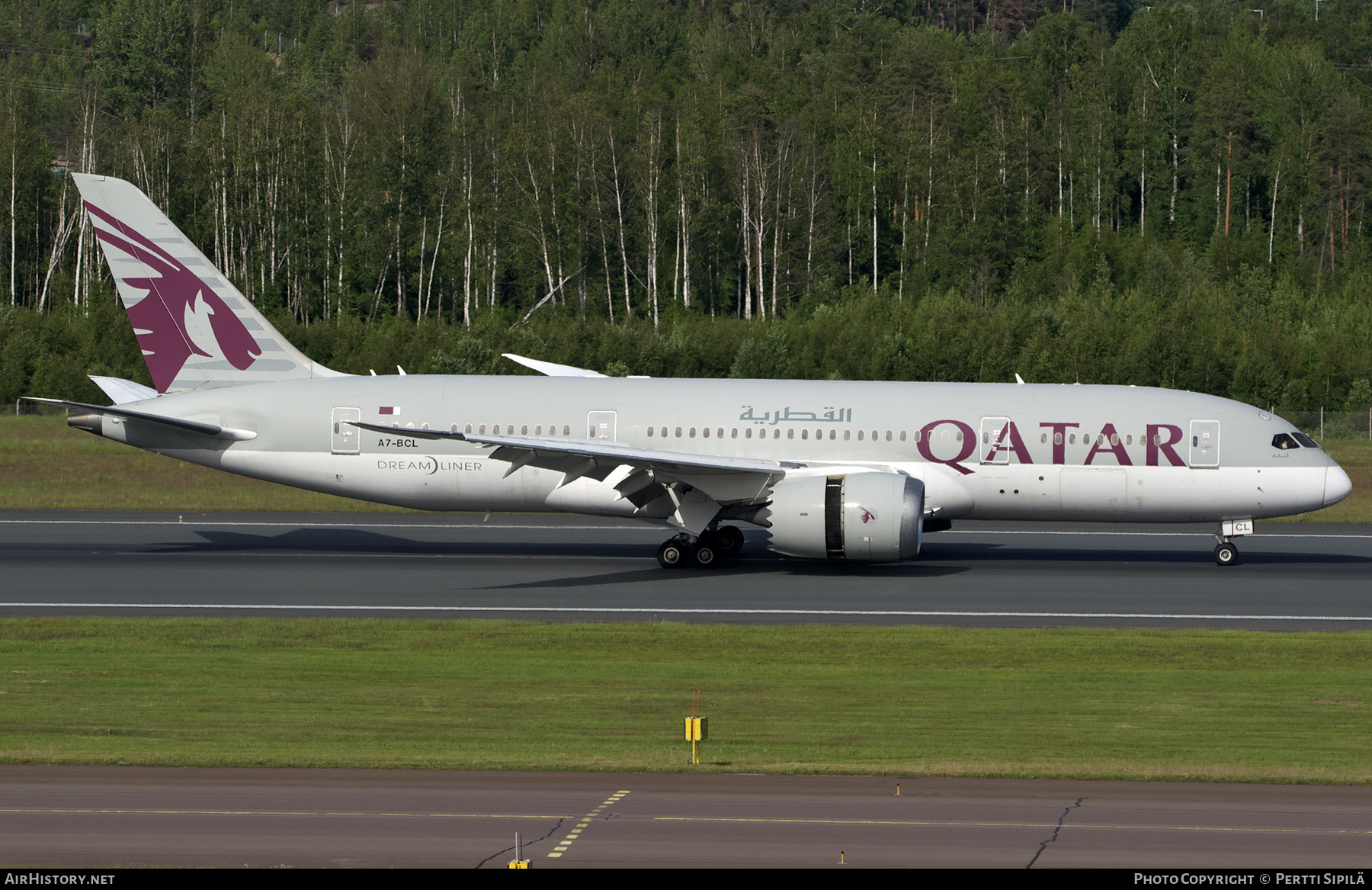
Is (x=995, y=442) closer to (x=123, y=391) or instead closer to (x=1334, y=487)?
(x=1334, y=487)

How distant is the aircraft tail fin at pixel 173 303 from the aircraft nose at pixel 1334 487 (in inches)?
935

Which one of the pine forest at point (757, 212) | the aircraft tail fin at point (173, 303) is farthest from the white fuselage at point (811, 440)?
the pine forest at point (757, 212)

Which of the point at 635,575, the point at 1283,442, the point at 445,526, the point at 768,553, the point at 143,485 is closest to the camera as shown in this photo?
the point at 635,575

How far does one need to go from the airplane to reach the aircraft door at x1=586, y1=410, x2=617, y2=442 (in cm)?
4

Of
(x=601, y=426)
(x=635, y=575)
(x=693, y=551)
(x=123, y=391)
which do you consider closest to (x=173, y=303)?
(x=123, y=391)

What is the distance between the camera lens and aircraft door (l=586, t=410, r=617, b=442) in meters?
30.7

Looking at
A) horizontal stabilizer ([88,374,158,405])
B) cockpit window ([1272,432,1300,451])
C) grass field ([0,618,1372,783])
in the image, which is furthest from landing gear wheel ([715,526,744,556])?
horizontal stabilizer ([88,374,158,405])

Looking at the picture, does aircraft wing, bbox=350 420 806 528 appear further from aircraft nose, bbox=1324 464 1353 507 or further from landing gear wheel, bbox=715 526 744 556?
aircraft nose, bbox=1324 464 1353 507

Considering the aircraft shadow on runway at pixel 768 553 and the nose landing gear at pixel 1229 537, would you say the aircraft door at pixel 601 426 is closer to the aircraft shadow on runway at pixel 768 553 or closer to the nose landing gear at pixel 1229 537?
the aircraft shadow on runway at pixel 768 553

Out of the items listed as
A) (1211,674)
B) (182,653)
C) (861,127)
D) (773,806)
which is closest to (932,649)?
(1211,674)

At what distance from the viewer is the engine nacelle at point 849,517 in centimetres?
2762

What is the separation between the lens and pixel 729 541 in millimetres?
31625

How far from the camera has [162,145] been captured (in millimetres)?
94125

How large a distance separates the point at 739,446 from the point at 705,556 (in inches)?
101
